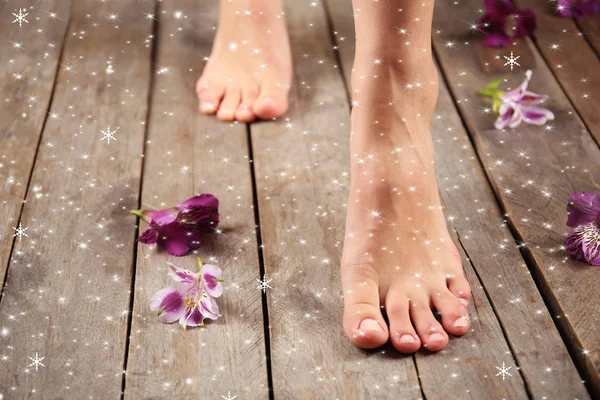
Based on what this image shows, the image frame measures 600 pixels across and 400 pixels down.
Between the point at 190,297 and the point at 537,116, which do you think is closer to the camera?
the point at 190,297

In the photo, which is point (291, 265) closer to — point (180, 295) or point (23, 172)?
point (180, 295)

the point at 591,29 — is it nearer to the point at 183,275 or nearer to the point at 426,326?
the point at 426,326

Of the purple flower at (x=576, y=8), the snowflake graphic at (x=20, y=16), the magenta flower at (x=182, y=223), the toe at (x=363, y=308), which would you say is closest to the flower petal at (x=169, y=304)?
the magenta flower at (x=182, y=223)

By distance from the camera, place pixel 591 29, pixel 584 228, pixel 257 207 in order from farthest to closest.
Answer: pixel 591 29 < pixel 257 207 < pixel 584 228

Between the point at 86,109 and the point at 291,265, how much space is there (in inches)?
28.4

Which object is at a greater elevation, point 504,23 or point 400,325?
point 400,325

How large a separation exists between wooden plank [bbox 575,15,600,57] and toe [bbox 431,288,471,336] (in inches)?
41.0

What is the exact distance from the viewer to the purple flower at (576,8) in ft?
6.82

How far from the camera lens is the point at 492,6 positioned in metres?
2.07

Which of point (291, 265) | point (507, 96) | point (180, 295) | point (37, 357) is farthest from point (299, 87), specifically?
point (37, 357)

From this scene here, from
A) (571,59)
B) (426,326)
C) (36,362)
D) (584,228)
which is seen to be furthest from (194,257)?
(571,59)

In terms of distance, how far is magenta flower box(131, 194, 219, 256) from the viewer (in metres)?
1.34

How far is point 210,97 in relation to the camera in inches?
68.4

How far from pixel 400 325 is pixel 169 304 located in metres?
0.36
